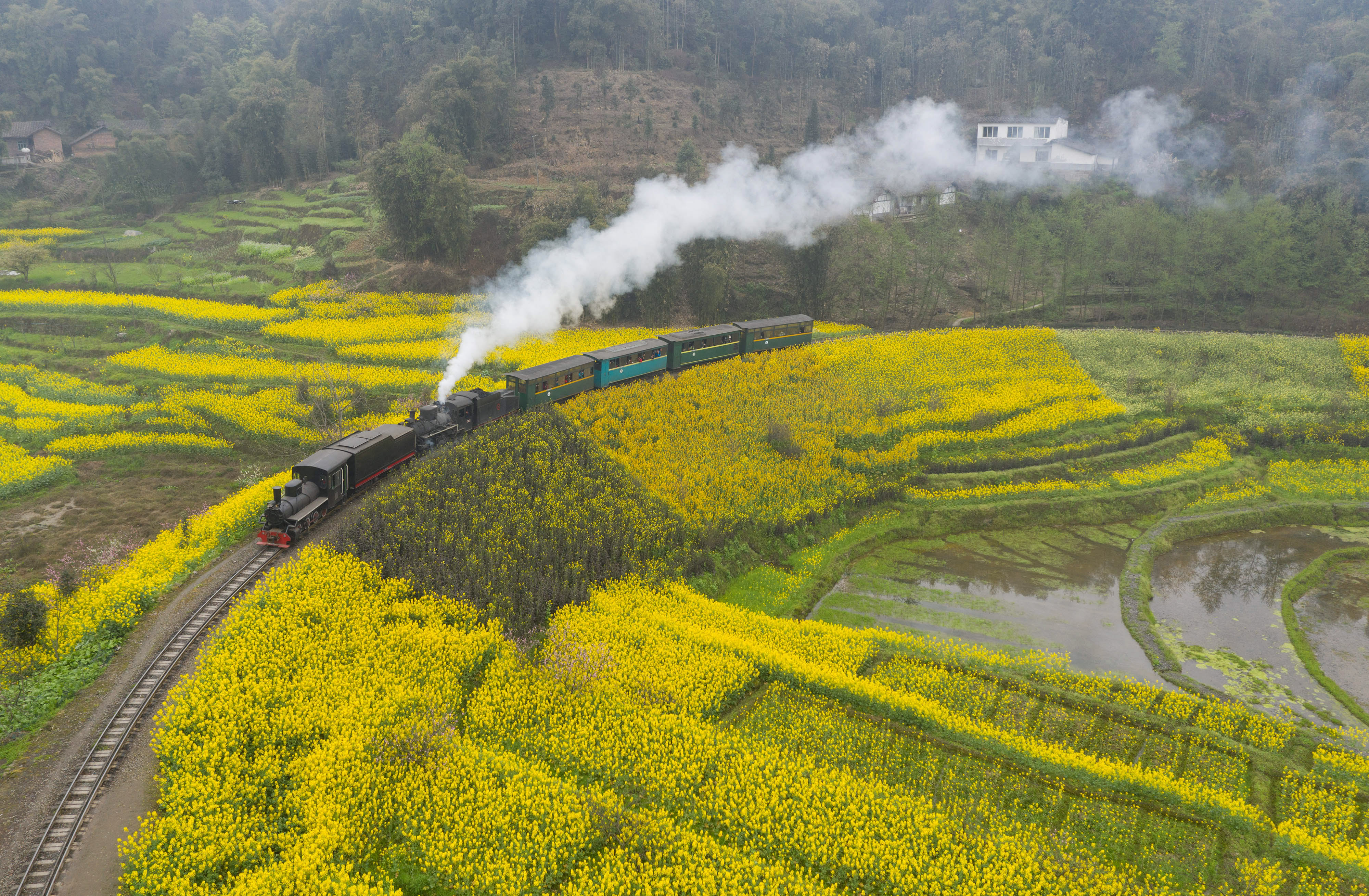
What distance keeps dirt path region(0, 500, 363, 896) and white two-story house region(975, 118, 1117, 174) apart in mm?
80330

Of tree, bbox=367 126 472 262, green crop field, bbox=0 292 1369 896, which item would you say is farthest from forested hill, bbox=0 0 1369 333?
green crop field, bbox=0 292 1369 896

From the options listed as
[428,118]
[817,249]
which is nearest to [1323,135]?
[817,249]

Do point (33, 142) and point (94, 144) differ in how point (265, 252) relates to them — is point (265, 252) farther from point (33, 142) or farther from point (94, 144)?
point (33, 142)

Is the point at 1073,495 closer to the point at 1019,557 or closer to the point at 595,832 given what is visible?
the point at 1019,557

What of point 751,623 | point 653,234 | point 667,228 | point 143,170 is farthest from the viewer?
point 143,170

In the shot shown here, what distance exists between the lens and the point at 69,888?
13.4 m

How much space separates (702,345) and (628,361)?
545cm

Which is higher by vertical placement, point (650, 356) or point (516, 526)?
point (650, 356)

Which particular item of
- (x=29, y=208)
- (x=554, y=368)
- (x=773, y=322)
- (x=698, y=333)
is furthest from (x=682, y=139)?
(x=29, y=208)

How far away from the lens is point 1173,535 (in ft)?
106

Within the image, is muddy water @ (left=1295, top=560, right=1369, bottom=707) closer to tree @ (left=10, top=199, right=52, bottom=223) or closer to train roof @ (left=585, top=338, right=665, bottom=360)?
train roof @ (left=585, top=338, right=665, bottom=360)

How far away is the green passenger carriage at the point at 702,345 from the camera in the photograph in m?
40.7

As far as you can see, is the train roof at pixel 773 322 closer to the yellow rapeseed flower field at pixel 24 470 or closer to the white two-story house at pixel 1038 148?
the yellow rapeseed flower field at pixel 24 470

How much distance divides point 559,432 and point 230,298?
142 feet
